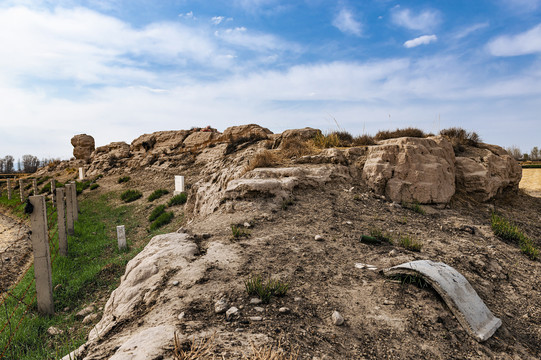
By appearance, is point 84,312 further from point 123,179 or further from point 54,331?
point 123,179

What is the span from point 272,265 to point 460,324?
8.19 ft

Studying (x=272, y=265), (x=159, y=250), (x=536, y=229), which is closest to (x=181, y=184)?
(x=159, y=250)

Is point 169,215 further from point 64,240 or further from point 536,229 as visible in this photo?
point 536,229

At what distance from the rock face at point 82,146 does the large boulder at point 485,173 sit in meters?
43.0

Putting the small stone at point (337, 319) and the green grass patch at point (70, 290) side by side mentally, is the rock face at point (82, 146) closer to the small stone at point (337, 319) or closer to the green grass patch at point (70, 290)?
the green grass patch at point (70, 290)

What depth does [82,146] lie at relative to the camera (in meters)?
39.7

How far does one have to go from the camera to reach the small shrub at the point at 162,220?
12017 mm

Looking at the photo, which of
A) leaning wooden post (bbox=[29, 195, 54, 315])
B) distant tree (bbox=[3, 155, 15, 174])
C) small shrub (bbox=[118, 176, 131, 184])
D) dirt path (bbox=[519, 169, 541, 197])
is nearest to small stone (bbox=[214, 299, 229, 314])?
leaning wooden post (bbox=[29, 195, 54, 315])

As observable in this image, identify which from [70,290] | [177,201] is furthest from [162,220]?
[70,290]

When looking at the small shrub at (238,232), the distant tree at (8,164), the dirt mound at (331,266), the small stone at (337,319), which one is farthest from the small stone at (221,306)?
the distant tree at (8,164)

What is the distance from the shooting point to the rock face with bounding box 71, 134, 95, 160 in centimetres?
3953

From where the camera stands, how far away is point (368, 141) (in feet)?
37.9

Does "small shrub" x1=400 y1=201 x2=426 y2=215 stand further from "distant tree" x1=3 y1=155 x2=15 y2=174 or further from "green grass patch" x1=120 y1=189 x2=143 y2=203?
"distant tree" x1=3 y1=155 x2=15 y2=174

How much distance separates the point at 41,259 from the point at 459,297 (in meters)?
7.27
